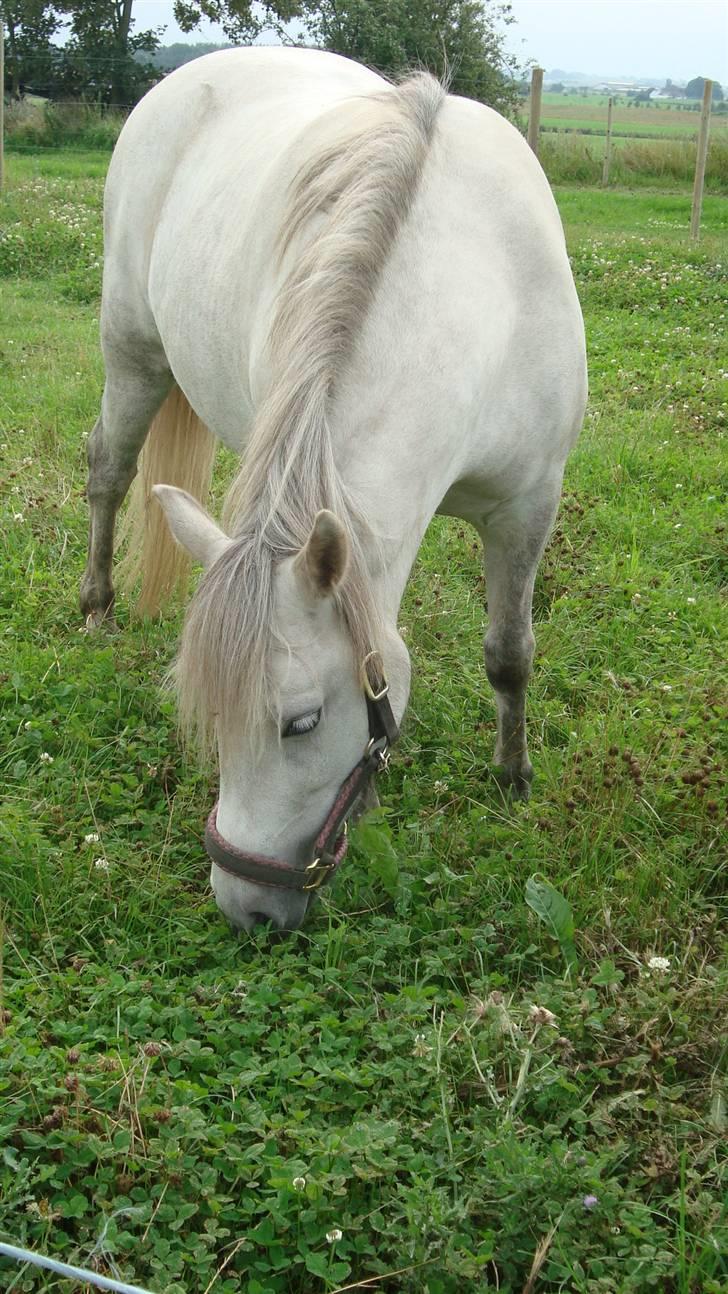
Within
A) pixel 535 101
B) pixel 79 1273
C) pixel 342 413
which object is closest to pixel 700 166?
pixel 535 101

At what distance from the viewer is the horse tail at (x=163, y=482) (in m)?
3.83

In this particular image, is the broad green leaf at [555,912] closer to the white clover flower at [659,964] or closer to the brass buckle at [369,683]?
the white clover flower at [659,964]

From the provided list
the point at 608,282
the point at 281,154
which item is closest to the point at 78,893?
the point at 281,154

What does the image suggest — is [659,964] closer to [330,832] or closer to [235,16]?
[330,832]

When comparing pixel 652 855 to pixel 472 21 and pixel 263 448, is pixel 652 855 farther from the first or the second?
pixel 472 21

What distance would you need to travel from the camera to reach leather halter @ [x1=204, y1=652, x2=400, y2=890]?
6.98 ft

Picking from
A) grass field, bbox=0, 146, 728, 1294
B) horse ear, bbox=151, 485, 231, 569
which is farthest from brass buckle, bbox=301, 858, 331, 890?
horse ear, bbox=151, 485, 231, 569

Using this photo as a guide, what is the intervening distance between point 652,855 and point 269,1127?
1216mm

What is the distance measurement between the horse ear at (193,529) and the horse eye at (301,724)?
34cm

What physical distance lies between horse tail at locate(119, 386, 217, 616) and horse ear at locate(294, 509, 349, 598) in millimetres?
1942

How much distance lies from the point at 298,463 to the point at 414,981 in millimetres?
1146

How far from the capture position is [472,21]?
21828 mm

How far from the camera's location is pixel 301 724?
2.02 m

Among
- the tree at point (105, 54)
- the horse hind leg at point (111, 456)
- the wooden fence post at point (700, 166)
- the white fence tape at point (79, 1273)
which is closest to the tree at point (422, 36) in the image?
the tree at point (105, 54)
